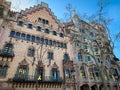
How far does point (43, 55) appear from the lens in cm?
2091

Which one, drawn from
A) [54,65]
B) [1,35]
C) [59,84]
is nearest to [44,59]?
[54,65]

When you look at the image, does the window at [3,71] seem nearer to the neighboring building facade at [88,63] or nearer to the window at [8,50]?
the window at [8,50]

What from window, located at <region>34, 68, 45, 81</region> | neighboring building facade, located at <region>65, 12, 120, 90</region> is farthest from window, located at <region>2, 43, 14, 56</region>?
neighboring building facade, located at <region>65, 12, 120, 90</region>

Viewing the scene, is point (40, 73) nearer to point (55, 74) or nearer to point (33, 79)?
point (33, 79)

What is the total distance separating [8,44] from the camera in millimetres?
18547

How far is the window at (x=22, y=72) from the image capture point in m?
16.9

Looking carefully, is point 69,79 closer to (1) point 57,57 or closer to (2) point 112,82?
(1) point 57,57

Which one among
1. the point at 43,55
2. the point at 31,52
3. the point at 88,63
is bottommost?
the point at 88,63

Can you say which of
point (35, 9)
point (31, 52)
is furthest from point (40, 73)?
point (35, 9)

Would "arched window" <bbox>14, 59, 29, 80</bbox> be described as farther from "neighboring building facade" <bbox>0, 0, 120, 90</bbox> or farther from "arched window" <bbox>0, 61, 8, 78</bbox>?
"arched window" <bbox>0, 61, 8, 78</bbox>

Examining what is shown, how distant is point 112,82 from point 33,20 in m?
24.6

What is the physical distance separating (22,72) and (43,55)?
514cm

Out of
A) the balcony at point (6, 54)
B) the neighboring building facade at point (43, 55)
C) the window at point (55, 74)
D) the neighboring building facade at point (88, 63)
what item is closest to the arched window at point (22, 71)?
the neighboring building facade at point (43, 55)

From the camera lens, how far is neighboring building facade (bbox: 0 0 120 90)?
1715 cm
